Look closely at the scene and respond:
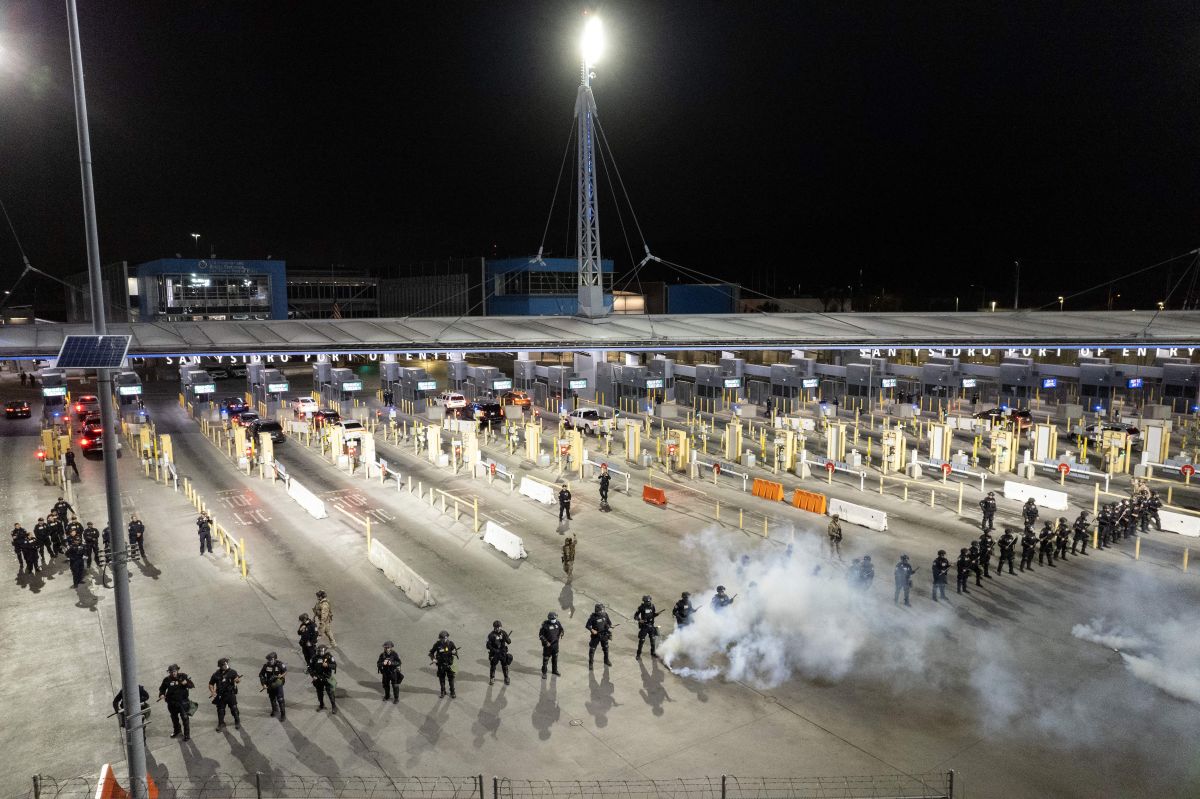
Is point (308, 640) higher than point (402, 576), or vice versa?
point (308, 640)

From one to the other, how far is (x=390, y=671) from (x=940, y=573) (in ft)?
36.5

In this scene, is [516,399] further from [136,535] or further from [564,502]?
[136,535]

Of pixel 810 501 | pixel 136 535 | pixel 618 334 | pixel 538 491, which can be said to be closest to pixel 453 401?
pixel 618 334

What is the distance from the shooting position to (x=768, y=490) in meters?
24.8

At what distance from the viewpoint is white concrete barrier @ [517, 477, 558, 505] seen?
2417 centimetres

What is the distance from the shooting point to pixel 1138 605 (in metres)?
15.3

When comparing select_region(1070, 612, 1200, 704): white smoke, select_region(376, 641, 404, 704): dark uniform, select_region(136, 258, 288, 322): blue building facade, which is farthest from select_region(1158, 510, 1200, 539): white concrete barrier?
select_region(136, 258, 288, 322): blue building facade

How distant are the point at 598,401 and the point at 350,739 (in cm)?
3715

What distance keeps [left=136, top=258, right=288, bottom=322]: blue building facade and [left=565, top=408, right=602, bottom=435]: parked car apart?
50109mm

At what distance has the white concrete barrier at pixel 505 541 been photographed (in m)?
18.8

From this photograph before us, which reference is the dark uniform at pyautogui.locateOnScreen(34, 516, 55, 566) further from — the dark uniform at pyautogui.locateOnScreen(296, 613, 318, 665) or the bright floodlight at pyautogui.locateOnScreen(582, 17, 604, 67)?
the bright floodlight at pyautogui.locateOnScreen(582, 17, 604, 67)

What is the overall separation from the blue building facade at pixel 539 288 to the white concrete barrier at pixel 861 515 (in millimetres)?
54406

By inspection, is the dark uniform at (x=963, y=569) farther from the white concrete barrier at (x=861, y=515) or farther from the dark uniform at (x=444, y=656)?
the dark uniform at (x=444, y=656)

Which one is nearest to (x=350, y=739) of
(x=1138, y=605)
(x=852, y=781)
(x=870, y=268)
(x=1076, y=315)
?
(x=852, y=781)
